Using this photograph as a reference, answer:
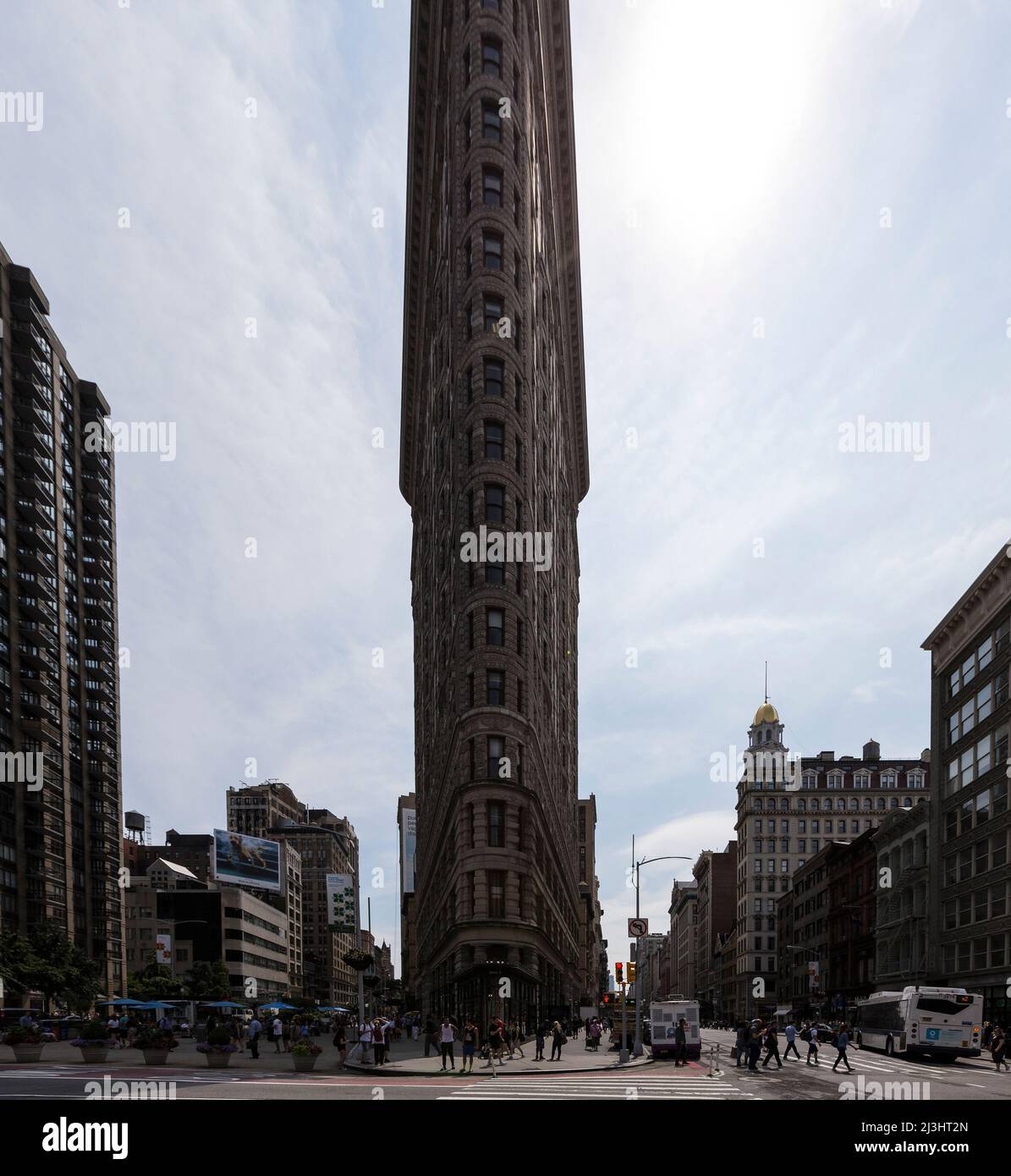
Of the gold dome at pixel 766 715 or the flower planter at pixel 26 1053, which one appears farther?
the gold dome at pixel 766 715

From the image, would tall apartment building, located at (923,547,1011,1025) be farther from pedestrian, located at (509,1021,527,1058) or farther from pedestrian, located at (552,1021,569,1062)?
pedestrian, located at (552,1021,569,1062)

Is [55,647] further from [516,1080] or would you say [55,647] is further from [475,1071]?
[516,1080]

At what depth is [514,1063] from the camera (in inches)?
1394

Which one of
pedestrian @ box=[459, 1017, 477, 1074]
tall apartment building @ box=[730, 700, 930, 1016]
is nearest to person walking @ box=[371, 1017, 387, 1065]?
pedestrian @ box=[459, 1017, 477, 1074]

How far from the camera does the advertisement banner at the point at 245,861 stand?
502ft

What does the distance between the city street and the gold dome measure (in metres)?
128

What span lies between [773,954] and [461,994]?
114574 mm

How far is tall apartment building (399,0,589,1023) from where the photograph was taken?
4838cm

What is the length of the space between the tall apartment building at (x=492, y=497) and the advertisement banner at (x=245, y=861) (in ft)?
263

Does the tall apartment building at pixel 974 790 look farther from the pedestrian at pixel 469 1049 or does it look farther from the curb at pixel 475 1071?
the pedestrian at pixel 469 1049

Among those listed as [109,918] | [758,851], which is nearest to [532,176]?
[109,918]

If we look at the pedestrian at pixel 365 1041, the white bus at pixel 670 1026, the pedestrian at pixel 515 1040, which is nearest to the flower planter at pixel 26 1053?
the pedestrian at pixel 365 1041

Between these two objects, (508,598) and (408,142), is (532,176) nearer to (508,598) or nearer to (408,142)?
(408,142)

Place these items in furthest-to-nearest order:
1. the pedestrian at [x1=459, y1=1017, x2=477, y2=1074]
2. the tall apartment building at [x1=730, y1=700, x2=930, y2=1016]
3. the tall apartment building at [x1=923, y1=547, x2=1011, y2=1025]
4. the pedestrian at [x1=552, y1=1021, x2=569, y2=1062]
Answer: the tall apartment building at [x1=730, y1=700, x2=930, y2=1016], the tall apartment building at [x1=923, y1=547, x2=1011, y2=1025], the pedestrian at [x1=552, y1=1021, x2=569, y2=1062], the pedestrian at [x1=459, y1=1017, x2=477, y2=1074]
